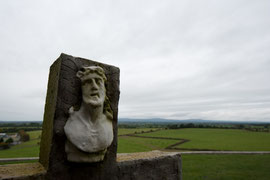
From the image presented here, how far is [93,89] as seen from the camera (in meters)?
2.49

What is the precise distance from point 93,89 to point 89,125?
1.65 ft

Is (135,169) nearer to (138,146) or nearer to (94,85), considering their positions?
(94,85)

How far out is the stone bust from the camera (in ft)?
7.52

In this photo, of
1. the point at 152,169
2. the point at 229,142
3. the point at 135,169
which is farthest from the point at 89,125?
the point at 229,142

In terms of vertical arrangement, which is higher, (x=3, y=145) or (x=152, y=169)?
(x=152, y=169)

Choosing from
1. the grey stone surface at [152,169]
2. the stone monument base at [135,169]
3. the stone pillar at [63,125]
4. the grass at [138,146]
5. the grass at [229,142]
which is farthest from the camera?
the grass at [229,142]

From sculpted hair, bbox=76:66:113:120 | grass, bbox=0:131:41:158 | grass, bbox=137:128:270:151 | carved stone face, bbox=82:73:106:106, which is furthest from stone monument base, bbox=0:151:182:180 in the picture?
grass, bbox=137:128:270:151

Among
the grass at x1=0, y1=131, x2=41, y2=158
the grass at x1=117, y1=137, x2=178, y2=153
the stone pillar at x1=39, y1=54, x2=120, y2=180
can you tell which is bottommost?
the grass at x1=117, y1=137, x2=178, y2=153

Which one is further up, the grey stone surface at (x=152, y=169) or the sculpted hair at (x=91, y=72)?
the sculpted hair at (x=91, y=72)

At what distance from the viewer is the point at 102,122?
2.57m

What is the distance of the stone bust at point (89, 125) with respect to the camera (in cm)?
229

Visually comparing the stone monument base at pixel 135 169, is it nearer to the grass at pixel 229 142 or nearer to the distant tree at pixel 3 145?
the grass at pixel 229 142

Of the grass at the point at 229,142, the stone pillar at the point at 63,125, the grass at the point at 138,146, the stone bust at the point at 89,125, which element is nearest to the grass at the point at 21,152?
the grass at the point at 138,146

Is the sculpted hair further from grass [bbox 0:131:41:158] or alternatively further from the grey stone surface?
grass [bbox 0:131:41:158]
